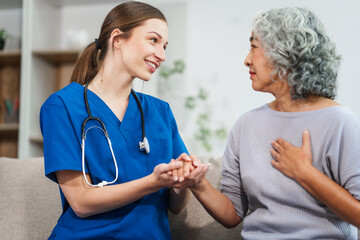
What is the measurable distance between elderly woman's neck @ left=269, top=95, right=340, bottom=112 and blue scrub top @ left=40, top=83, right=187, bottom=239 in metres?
0.39

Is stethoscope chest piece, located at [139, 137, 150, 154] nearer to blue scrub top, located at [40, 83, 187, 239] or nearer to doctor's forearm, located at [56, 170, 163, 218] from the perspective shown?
blue scrub top, located at [40, 83, 187, 239]

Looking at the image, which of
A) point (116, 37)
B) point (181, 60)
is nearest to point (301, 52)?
point (116, 37)

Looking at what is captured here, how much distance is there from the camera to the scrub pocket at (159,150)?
1.37 m

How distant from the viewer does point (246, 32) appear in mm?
3748

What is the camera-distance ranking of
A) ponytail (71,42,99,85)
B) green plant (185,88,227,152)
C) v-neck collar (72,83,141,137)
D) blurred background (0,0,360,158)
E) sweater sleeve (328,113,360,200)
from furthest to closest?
green plant (185,88,227,152), blurred background (0,0,360,158), ponytail (71,42,99,85), v-neck collar (72,83,141,137), sweater sleeve (328,113,360,200)

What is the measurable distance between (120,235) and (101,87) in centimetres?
47

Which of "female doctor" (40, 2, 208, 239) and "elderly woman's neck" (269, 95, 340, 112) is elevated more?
"elderly woman's neck" (269, 95, 340, 112)

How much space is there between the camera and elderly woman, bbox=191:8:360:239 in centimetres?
116

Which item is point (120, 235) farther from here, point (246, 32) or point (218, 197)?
point (246, 32)

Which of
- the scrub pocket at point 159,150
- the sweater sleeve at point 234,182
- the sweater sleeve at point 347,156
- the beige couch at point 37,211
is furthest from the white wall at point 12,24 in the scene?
the sweater sleeve at point 347,156

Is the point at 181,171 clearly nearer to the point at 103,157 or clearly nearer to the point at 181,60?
the point at 103,157

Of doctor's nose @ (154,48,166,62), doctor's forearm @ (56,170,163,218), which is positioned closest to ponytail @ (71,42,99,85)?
doctor's nose @ (154,48,166,62)

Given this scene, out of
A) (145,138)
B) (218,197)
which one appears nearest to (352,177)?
(218,197)

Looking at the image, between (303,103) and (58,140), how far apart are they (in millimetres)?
723
